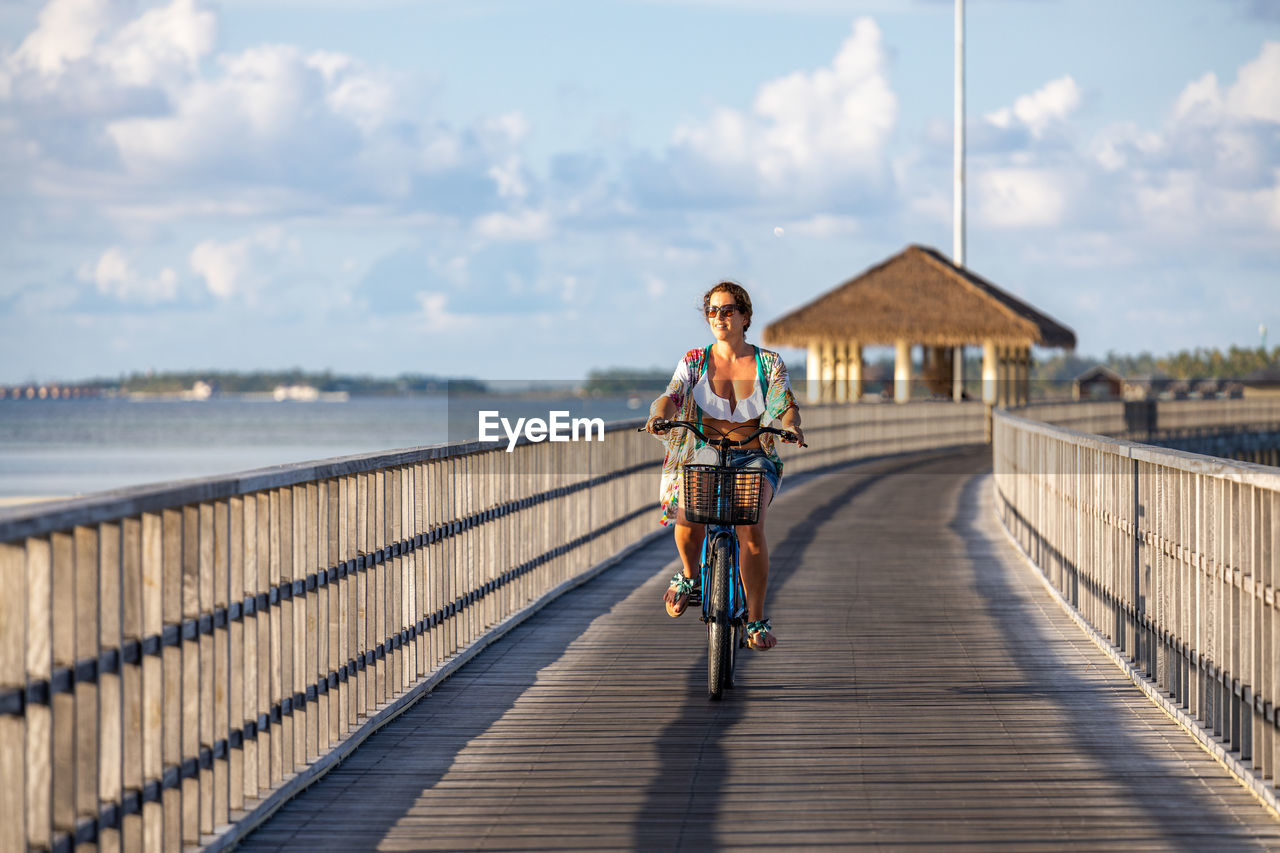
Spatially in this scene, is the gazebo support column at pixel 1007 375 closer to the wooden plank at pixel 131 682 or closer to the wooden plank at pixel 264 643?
the wooden plank at pixel 264 643

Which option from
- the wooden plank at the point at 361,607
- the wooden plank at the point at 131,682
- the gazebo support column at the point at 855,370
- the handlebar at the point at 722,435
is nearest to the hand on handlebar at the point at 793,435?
the handlebar at the point at 722,435

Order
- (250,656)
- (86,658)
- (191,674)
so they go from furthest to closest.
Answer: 1. (250,656)
2. (191,674)
3. (86,658)

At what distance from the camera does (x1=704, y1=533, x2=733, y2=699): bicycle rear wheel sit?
26.7 ft

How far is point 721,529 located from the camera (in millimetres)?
8320

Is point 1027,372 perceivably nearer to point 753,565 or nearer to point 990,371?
point 990,371

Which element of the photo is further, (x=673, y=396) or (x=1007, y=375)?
(x=1007, y=375)

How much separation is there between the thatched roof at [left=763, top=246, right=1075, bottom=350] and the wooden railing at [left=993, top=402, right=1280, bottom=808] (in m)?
38.5

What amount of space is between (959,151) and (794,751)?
52755 millimetres

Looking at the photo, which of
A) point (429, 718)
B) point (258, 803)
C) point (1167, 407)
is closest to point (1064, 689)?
point (429, 718)

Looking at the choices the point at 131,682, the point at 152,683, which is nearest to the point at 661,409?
the point at 152,683

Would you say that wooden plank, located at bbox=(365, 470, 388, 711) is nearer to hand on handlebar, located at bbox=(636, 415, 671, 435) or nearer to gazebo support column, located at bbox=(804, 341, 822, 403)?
hand on handlebar, located at bbox=(636, 415, 671, 435)

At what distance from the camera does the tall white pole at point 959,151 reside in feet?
188

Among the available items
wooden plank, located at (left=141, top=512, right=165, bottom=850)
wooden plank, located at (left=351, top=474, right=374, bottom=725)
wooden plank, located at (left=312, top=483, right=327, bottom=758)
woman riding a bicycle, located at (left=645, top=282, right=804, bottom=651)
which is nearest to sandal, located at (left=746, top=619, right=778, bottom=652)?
woman riding a bicycle, located at (left=645, top=282, right=804, bottom=651)

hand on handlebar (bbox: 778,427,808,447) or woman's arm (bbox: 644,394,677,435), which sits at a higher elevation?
woman's arm (bbox: 644,394,677,435)
